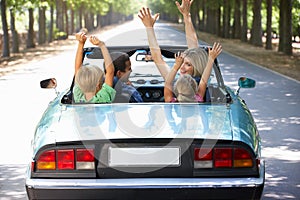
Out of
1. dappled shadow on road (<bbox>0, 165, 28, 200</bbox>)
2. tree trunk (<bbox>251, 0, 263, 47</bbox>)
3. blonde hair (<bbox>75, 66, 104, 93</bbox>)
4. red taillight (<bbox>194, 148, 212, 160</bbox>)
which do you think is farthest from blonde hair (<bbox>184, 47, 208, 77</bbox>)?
tree trunk (<bbox>251, 0, 263, 47</bbox>)

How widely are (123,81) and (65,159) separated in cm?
153

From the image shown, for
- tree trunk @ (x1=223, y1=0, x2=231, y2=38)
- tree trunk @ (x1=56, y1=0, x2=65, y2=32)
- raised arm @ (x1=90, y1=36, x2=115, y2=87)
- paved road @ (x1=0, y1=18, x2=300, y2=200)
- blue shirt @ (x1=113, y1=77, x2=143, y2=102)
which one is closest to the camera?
raised arm @ (x1=90, y1=36, x2=115, y2=87)

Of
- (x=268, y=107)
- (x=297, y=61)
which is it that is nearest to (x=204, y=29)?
(x=297, y=61)

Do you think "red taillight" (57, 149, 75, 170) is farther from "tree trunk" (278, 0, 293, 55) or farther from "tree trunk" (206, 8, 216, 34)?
"tree trunk" (206, 8, 216, 34)

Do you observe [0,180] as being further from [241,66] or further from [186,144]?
[241,66]

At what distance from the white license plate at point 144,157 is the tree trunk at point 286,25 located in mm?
29548

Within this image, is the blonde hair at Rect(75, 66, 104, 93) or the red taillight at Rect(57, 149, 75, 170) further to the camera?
the blonde hair at Rect(75, 66, 104, 93)

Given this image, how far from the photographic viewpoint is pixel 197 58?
5828 mm

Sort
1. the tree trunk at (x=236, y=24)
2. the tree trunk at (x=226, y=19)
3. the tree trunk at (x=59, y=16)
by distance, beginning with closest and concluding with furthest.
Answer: the tree trunk at (x=236, y=24) → the tree trunk at (x=59, y=16) → the tree trunk at (x=226, y=19)

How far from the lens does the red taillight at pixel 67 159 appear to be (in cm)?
461

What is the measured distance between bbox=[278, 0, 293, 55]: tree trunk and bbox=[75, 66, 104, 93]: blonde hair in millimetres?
28752

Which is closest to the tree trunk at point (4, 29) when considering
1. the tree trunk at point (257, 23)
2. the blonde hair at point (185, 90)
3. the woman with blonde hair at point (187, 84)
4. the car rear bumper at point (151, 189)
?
the tree trunk at point (257, 23)

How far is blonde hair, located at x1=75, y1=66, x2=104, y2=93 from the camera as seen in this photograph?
5.45 m

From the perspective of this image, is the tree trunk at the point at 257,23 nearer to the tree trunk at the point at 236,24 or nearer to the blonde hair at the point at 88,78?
the tree trunk at the point at 236,24
